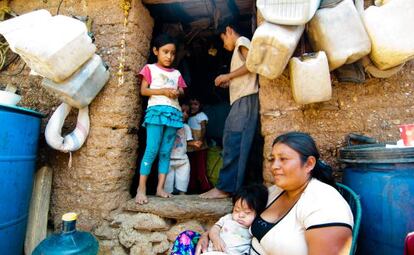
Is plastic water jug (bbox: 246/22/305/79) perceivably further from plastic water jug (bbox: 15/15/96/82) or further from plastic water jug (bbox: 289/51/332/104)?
plastic water jug (bbox: 15/15/96/82)

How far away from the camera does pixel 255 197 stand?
70.9 inches

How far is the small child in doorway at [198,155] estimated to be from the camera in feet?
11.3

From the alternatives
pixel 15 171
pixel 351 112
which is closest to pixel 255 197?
pixel 351 112

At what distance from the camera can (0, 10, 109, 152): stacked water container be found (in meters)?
1.93

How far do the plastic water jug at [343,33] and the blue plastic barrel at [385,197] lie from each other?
0.61 meters

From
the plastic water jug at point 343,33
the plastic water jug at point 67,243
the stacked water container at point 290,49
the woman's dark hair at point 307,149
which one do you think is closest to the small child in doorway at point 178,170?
the plastic water jug at point 67,243

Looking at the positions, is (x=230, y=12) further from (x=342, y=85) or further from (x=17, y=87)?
(x=17, y=87)

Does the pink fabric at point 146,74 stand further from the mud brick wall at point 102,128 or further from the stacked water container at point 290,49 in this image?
the stacked water container at point 290,49

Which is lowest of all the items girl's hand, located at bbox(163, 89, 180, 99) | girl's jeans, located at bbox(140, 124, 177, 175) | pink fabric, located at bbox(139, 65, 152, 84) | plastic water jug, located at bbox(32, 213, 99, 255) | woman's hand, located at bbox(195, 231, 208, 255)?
plastic water jug, located at bbox(32, 213, 99, 255)

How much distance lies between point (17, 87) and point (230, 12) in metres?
2.21

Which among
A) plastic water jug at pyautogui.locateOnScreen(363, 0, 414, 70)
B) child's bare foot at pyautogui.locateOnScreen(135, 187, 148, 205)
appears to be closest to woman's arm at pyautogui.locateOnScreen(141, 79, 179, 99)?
child's bare foot at pyautogui.locateOnScreen(135, 187, 148, 205)

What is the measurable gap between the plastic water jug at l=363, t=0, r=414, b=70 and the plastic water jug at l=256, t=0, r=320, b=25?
39cm

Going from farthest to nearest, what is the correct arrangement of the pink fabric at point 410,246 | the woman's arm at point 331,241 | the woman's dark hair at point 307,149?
the woman's dark hair at point 307,149
the woman's arm at point 331,241
the pink fabric at point 410,246

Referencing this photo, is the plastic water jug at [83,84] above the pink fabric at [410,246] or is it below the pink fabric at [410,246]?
above
